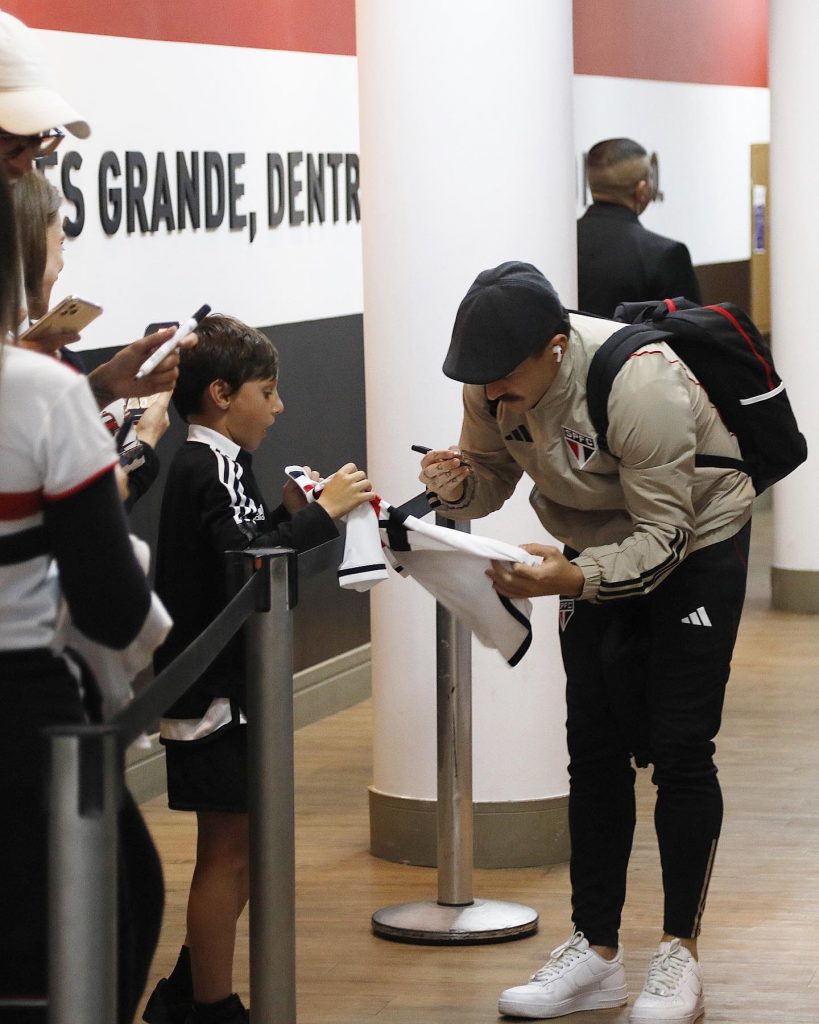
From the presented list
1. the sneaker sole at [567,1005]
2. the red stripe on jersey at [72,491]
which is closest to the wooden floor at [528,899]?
the sneaker sole at [567,1005]

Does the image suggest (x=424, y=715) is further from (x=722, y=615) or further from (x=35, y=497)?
(x=35, y=497)

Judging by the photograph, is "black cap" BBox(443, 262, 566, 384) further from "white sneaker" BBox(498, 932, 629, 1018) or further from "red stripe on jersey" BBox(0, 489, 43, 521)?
"red stripe on jersey" BBox(0, 489, 43, 521)

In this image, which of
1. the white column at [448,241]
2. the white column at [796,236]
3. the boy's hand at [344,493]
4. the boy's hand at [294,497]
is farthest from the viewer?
the white column at [796,236]

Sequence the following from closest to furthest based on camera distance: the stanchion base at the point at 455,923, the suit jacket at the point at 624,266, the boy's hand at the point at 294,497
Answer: the boy's hand at the point at 294,497
the stanchion base at the point at 455,923
the suit jacket at the point at 624,266

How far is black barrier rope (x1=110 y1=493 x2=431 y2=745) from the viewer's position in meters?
1.89

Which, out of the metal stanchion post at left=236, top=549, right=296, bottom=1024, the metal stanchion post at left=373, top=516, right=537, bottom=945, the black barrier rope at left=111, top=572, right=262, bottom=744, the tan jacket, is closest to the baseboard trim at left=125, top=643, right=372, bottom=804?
the metal stanchion post at left=373, top=516, right=537, bottom=945

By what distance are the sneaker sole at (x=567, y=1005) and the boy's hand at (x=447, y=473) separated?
3.15ft

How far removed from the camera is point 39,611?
1903 mm

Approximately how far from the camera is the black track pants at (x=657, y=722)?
3.32 metres

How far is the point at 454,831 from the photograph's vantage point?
4070 mm

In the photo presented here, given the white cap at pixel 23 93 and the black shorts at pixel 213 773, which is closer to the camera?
the white cap at pixel 23 93

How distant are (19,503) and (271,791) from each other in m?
0.95

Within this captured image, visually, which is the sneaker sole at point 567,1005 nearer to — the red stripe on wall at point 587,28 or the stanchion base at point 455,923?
the stanchion base at point 455,923

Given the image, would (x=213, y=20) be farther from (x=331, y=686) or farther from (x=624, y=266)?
(x=331, y=686)
